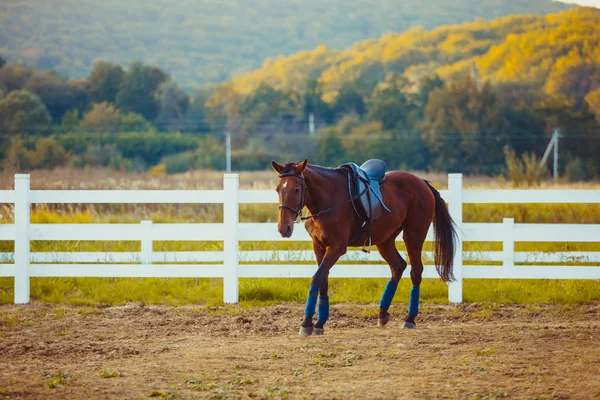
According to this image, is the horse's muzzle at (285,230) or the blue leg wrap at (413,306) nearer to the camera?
the horse's muzzle at (285,230)

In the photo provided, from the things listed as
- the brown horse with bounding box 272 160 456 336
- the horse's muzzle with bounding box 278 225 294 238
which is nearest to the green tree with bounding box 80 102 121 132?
the brown horse with bounding box 272 160 456 336

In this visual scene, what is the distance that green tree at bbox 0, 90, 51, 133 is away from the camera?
5469 centimetres

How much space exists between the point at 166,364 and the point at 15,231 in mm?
4342

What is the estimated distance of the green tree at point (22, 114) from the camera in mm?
54688

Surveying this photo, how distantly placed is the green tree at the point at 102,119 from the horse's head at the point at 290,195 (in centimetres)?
5394

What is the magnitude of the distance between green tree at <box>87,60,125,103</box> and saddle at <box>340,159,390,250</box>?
61151 millimetres

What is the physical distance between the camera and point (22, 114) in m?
56.0

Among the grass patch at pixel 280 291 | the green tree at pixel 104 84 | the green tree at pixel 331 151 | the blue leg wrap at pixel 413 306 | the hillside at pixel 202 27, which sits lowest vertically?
the grass patch at pixel 280 291

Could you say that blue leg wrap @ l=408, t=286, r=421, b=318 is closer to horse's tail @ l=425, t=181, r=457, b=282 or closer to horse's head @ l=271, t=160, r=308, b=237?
horse's tail @ l=425, t=181, r=457, b=282

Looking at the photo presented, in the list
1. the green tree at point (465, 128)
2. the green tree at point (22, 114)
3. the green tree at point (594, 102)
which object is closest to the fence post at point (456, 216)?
the green tree at point (465, 128)

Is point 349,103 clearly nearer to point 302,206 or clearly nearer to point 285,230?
point 302,206

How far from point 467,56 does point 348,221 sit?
2977 inches

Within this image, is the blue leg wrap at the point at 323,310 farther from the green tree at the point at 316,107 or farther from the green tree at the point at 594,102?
the green tree at the point at 316,107

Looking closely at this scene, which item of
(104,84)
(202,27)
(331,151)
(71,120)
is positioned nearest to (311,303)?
(331,151)
